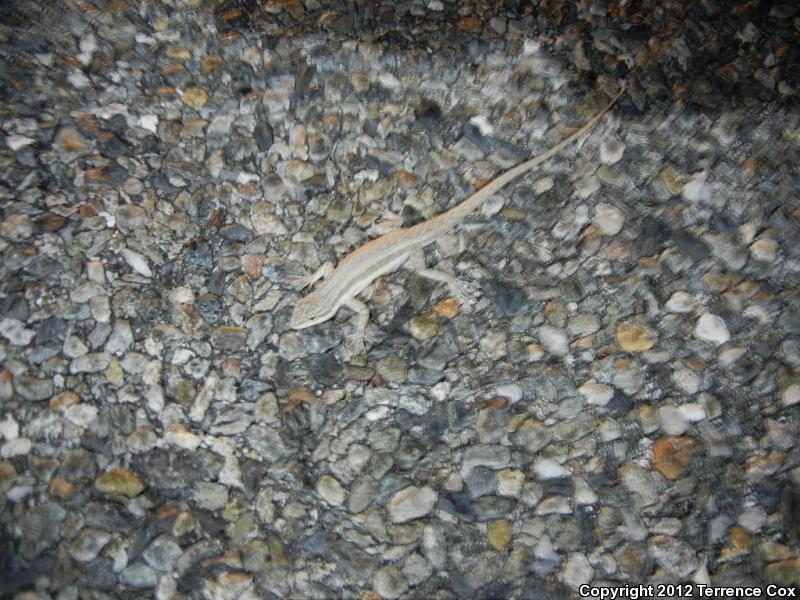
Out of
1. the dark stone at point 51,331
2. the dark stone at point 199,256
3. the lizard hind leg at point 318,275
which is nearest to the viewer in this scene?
the dark stone at point 51,331

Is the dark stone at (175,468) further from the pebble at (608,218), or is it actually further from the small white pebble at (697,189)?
the small white pebble at (697,189)

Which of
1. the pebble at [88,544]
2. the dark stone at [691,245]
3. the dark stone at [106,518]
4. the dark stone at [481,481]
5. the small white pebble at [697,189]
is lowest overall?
the pebble at [88,544]

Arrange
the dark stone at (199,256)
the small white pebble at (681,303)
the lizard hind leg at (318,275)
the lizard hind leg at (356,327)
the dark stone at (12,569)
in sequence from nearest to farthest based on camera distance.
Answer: the dark stone at (12,569), the small white pebble at (681,303), the lizard hind leg at (356,327), the dark stone at (199,256), the lizard hind leg at (318,275)

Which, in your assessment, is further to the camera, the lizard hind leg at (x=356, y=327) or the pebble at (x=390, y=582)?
the lizard hind leg at (x=356, y=327)

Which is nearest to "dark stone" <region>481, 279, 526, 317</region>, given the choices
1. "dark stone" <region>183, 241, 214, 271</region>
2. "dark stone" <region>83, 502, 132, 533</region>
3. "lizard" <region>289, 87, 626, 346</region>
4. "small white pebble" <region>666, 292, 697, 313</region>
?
"lizard" <region>289, 87, 626, 346</region>

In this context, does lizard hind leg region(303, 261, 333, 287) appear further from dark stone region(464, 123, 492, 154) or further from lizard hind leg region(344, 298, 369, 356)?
dark stone region(464, 123, 492, 154)

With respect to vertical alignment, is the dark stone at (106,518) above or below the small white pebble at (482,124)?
below

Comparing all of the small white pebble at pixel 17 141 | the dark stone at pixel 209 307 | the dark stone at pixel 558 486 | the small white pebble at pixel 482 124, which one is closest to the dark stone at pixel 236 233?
the dark stone at pixel 209 307
